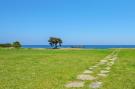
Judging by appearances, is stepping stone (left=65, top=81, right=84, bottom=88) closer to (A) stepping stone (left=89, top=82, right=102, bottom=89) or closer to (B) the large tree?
→ (A) stepping stone (left=89, top=82, right=102, bottom=89)

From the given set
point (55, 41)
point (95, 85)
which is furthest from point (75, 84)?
point (55, 41)

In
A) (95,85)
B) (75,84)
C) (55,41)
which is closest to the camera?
(95,85)

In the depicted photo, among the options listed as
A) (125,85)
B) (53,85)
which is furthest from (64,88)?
(125,85)

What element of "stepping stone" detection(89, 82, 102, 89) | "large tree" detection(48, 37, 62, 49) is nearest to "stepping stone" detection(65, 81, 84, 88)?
"stepping stone" detection(89, 82, 102, 89)

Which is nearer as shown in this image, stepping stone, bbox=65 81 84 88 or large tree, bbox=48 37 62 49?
stepping stone, bbox=65 81 84 88

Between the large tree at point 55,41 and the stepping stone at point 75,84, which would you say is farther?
the large tree at point 55,41

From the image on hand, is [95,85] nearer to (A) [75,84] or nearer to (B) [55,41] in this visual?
(A) [75,84]

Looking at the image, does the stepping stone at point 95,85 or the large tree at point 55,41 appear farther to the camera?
the large tree at point 55,41

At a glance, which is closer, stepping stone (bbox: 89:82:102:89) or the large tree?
stepping stone (bbox: 89:82:102:89)

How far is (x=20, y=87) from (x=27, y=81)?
1.11 meters

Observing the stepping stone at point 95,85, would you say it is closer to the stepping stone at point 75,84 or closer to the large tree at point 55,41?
the stepping stone at point 75,84

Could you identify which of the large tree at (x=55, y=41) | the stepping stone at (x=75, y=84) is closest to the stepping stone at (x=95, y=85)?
the stepping stone at (x=75, y=84)

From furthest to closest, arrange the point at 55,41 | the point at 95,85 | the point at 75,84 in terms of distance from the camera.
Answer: the point at 55,41 < the point at 75,84 < the point at 95,85

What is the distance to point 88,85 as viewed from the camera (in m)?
8.10
